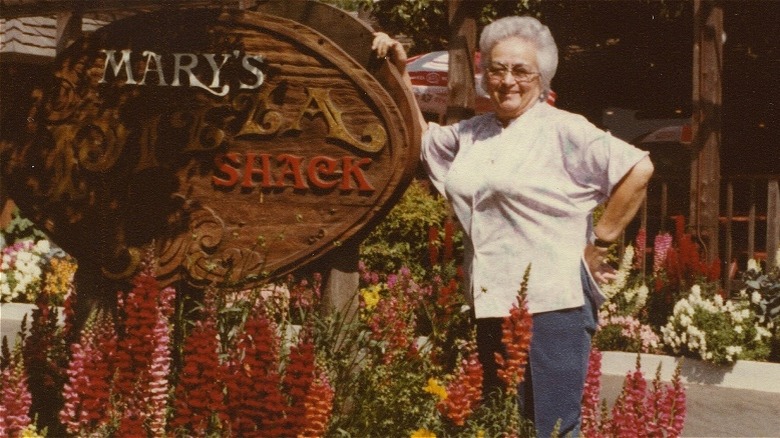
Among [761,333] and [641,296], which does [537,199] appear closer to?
[761,333]

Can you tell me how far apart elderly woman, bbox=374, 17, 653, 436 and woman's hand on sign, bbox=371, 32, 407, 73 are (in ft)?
1.96

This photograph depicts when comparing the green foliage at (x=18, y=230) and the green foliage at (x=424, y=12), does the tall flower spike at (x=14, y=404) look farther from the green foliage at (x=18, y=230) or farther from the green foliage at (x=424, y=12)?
the green foliage at (x=424, y=12)

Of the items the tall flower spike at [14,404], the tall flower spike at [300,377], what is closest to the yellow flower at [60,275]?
the tall flower spike at [14,404]

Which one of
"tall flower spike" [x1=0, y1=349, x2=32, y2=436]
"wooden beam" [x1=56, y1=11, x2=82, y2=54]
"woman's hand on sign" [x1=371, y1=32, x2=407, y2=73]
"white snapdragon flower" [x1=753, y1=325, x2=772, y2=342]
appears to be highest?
"wooden beam" [x1=56, y1=11, x2=82, y2=54]

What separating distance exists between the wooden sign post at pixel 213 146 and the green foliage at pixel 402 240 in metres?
3.65

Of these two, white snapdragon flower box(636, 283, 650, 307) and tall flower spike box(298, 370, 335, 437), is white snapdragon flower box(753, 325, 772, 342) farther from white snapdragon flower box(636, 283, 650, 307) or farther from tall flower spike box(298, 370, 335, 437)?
tall flower spike box(298, 370, 335, 437)

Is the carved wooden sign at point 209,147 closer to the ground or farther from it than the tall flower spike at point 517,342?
farther from it

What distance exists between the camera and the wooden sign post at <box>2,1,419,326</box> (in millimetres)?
4336

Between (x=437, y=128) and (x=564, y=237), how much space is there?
76cm

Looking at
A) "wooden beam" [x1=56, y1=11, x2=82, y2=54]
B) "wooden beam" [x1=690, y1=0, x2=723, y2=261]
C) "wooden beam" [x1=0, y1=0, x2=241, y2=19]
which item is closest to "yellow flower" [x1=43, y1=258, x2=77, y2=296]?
"wooden beam" [x1=56, y1=11, x2=82, y2=54]

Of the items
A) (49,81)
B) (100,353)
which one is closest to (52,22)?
(49,81)

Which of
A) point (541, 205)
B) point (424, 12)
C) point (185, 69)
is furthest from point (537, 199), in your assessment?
point (424, 12)

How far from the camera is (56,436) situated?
162 inches

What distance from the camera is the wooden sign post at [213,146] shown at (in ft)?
14.2
